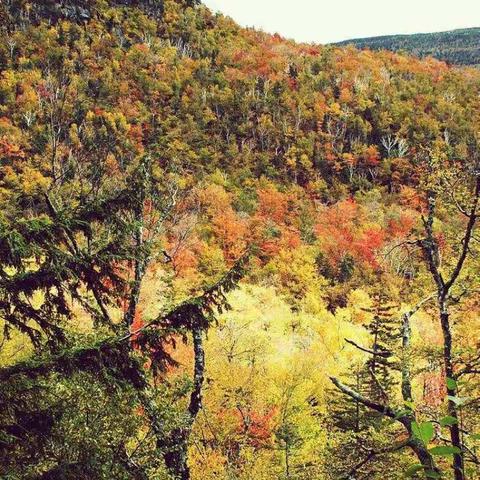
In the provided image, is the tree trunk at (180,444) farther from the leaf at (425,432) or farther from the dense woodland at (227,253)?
the leaf at (425,432)

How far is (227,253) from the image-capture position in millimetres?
58406

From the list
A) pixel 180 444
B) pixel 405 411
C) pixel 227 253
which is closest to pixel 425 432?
pixel 405 411

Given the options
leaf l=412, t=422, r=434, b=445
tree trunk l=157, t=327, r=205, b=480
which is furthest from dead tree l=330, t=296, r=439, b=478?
tree trunk l=157, t=327, r=205, b=480

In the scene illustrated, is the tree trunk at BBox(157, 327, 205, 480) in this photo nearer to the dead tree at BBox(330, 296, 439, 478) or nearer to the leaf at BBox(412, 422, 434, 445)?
the dead tree at BBox(330, 296, 439, 478)

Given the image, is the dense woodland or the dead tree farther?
the dense woodland

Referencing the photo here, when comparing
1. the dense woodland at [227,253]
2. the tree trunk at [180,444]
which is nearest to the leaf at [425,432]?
the dense woodland at [227,253]

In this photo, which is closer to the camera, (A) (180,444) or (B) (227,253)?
(A) (180,444)

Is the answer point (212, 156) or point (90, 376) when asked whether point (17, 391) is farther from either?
point (212, 156)

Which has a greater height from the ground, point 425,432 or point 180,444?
point 425,432

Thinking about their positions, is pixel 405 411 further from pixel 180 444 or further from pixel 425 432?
pixel 180 444

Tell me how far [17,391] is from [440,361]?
4.69 m

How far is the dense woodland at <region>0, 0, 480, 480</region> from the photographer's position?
5.48 meters

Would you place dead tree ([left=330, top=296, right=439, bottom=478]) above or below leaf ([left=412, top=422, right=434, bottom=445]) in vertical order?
below

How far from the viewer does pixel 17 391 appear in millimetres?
4934
